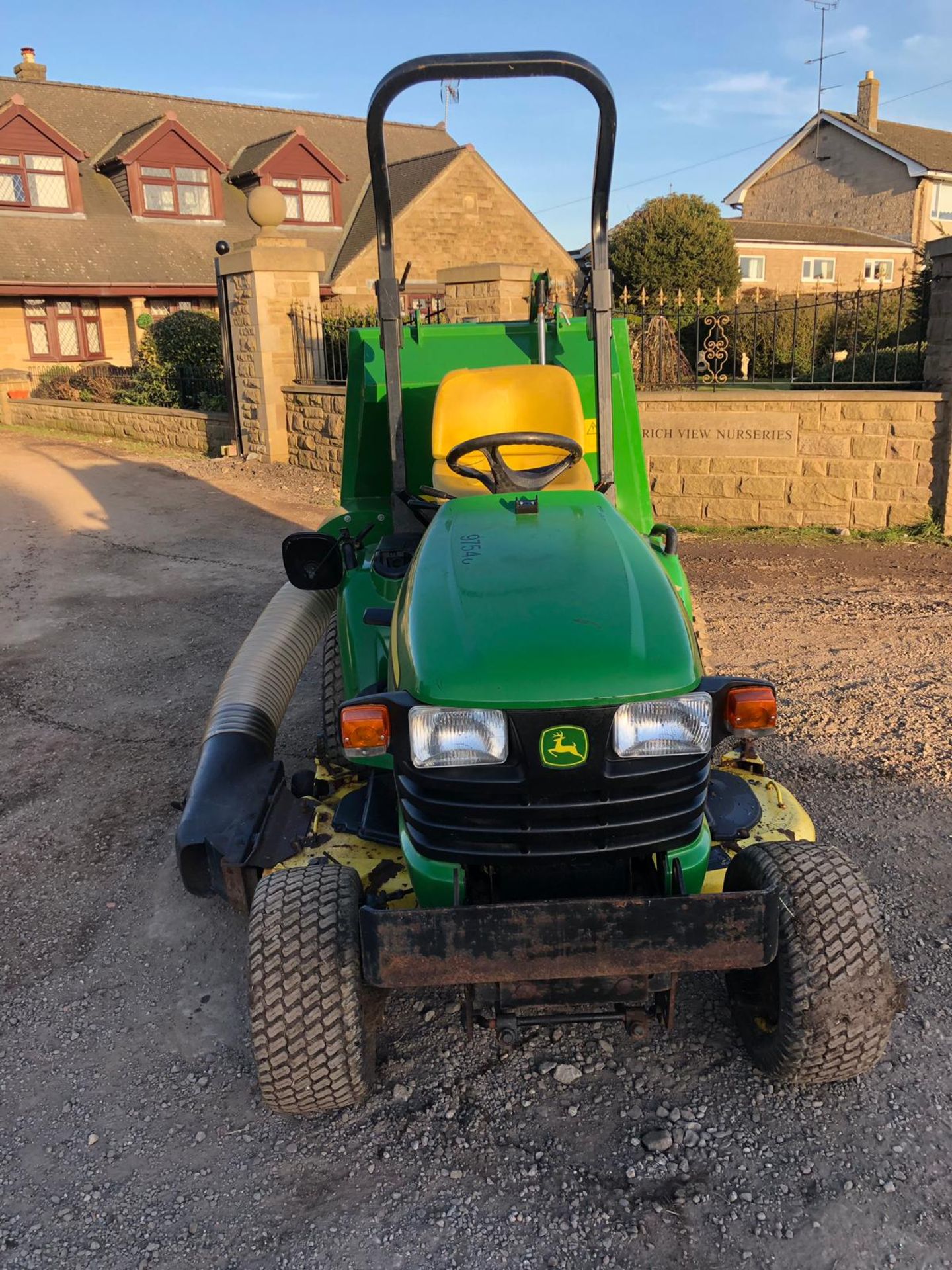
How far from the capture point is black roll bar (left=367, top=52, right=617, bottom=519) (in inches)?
120

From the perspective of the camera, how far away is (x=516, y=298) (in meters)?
10.9

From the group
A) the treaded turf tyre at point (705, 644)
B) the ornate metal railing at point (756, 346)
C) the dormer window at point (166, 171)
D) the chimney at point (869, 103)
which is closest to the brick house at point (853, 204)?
the chimney at point (869, 103)

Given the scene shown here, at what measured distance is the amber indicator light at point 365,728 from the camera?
7.52 ft

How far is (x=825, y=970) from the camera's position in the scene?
2.40 metres

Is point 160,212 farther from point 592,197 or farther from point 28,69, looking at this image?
point 592,197

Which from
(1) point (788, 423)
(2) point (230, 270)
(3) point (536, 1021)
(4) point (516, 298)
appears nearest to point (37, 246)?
(2) point (230, 270)

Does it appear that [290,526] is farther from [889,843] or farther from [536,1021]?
[536,1021]

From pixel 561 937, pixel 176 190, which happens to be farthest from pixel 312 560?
pixel 176 190

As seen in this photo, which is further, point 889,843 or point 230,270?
point 230,270

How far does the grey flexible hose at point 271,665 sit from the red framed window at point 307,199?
2295 centimetres

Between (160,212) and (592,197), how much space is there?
24.4m

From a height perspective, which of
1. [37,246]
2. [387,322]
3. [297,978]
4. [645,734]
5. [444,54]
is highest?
[37,246]

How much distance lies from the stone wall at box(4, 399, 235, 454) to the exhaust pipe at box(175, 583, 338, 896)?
31.6 ft

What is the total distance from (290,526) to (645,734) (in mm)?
7806
